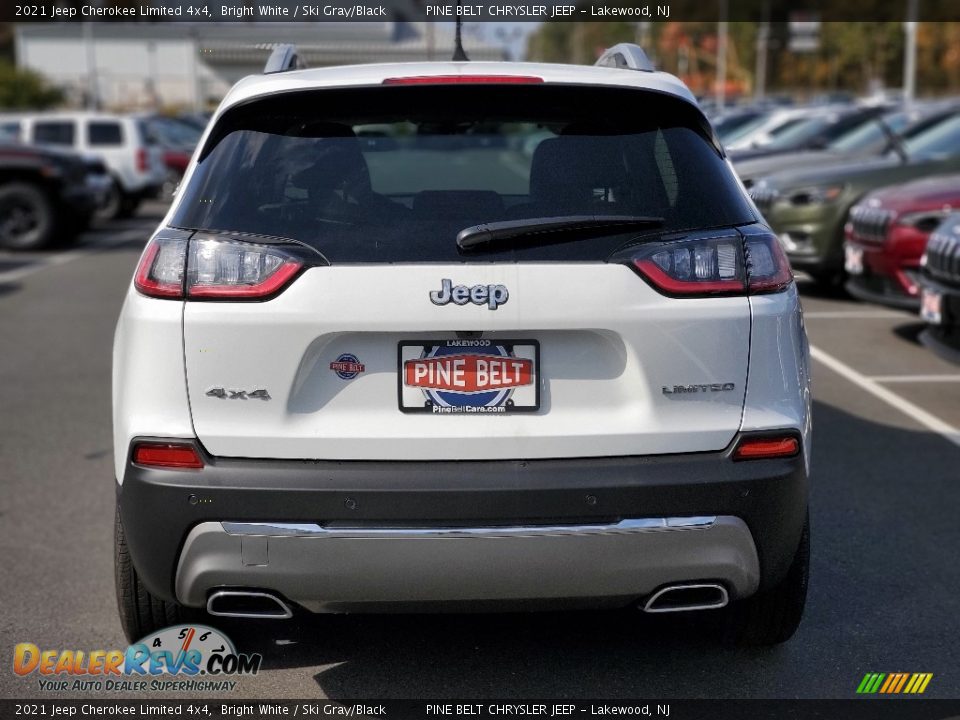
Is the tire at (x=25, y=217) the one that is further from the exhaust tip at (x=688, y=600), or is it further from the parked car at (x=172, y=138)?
the exhaust tip at (x=688, y=600)

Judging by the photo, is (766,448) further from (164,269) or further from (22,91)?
(22,91)

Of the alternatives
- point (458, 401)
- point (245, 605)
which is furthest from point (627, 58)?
point (245, 605)

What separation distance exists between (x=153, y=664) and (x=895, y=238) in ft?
23.5

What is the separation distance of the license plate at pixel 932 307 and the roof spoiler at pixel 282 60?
455 centimetres

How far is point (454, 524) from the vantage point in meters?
3.28

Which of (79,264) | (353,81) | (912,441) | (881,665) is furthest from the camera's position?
(79,264)

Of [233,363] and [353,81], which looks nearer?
[233,363]

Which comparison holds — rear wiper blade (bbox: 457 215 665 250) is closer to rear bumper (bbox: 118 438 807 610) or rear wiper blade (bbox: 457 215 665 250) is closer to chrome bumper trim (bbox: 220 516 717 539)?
Answer: rear bumper (bbox: 118 438 807 610)

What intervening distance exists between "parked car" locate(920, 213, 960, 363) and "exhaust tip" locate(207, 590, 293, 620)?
16.6 feet

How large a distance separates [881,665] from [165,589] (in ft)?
6.63

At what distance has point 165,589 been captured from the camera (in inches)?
137

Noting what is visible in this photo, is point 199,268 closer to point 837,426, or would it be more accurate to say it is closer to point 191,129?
point 837,426

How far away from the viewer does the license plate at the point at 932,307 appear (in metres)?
7.80

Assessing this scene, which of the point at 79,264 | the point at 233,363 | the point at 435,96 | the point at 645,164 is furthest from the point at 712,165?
the point at 79,264
